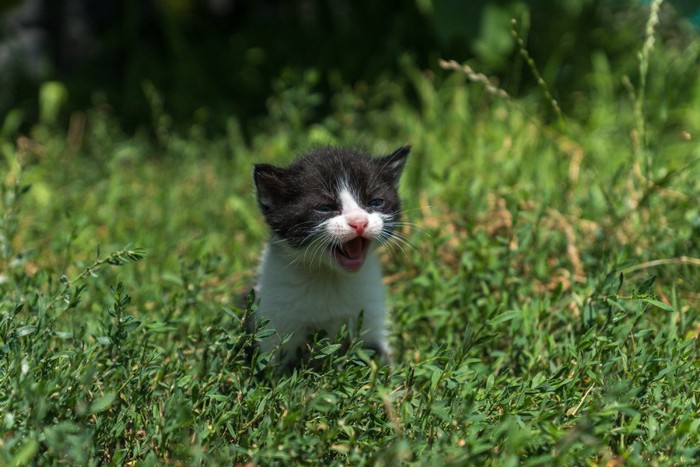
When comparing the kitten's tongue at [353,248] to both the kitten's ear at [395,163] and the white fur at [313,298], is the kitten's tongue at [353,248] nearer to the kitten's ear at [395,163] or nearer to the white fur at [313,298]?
the white fur at [313,298]

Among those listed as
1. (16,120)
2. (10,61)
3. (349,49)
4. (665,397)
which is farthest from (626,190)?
(10,61)

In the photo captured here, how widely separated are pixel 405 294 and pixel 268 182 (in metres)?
1.20

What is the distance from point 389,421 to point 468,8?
4144 mm

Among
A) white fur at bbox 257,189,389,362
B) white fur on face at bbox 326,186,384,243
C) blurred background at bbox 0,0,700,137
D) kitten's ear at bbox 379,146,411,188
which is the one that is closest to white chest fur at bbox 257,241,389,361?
white fur at bbox 257,189,389,362

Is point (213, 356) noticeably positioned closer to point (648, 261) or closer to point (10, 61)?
point (648, 261)

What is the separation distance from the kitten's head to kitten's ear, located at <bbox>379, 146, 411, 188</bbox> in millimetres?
59

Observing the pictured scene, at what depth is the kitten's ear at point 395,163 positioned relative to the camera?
3697 mm

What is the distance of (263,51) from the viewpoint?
26.3 ft

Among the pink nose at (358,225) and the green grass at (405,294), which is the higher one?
the pink nose at (358,225)

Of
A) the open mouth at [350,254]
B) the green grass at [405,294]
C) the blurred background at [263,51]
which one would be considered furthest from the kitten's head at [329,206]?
the blurred background at [263,51]

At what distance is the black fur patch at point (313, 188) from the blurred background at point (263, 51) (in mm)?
2777

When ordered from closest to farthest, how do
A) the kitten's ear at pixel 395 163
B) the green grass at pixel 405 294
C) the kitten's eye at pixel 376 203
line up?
the green grass at pixel 405 294
the kitten's eye at pixel 376 203
the kitten's ear at pixel 395 163

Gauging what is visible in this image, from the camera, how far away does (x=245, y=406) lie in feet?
9.45

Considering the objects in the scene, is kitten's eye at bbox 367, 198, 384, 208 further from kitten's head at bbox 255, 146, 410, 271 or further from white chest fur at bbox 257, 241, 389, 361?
white chest fur at bbox 257, 241, 389, 361
